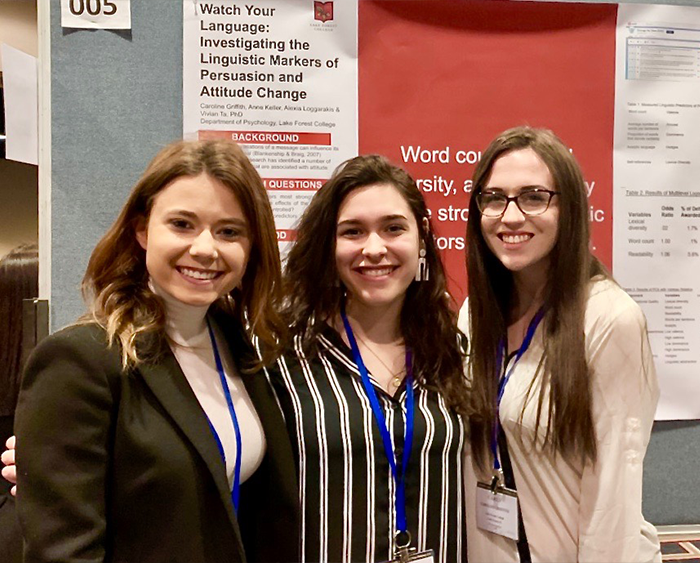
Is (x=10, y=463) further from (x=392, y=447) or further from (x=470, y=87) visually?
(x=470, y=87)

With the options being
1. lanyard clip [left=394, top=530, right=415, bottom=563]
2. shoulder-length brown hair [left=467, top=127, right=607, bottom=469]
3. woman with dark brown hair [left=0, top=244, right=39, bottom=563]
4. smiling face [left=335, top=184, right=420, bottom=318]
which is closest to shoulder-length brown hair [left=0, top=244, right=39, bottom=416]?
woman with dark brown hair [left=0, top=244, right=39, bottom=563]

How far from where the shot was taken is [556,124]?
6.23 ft

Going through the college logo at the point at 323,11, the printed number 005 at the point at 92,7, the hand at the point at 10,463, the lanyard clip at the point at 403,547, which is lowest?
the lanyard clip at the point at 403,547

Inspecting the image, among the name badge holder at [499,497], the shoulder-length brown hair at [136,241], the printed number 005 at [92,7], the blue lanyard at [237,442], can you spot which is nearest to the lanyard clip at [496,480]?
the name badge holder at [499,497]

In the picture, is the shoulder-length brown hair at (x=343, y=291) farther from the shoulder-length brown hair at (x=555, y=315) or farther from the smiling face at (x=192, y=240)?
the smiling face at (x=192, y=240)

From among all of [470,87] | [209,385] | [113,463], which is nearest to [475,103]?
[470,87]

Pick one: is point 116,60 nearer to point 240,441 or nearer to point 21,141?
point 21,141

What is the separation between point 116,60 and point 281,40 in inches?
19.2

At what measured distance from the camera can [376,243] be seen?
1.31 metres

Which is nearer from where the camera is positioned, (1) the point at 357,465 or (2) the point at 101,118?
(1) the point at 357,465

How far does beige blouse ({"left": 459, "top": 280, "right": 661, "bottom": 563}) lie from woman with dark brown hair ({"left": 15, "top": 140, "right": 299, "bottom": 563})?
0.54 meters

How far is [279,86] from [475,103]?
627 mm

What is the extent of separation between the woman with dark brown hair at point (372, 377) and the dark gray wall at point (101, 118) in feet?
2.14

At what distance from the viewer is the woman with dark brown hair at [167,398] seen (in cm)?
92
